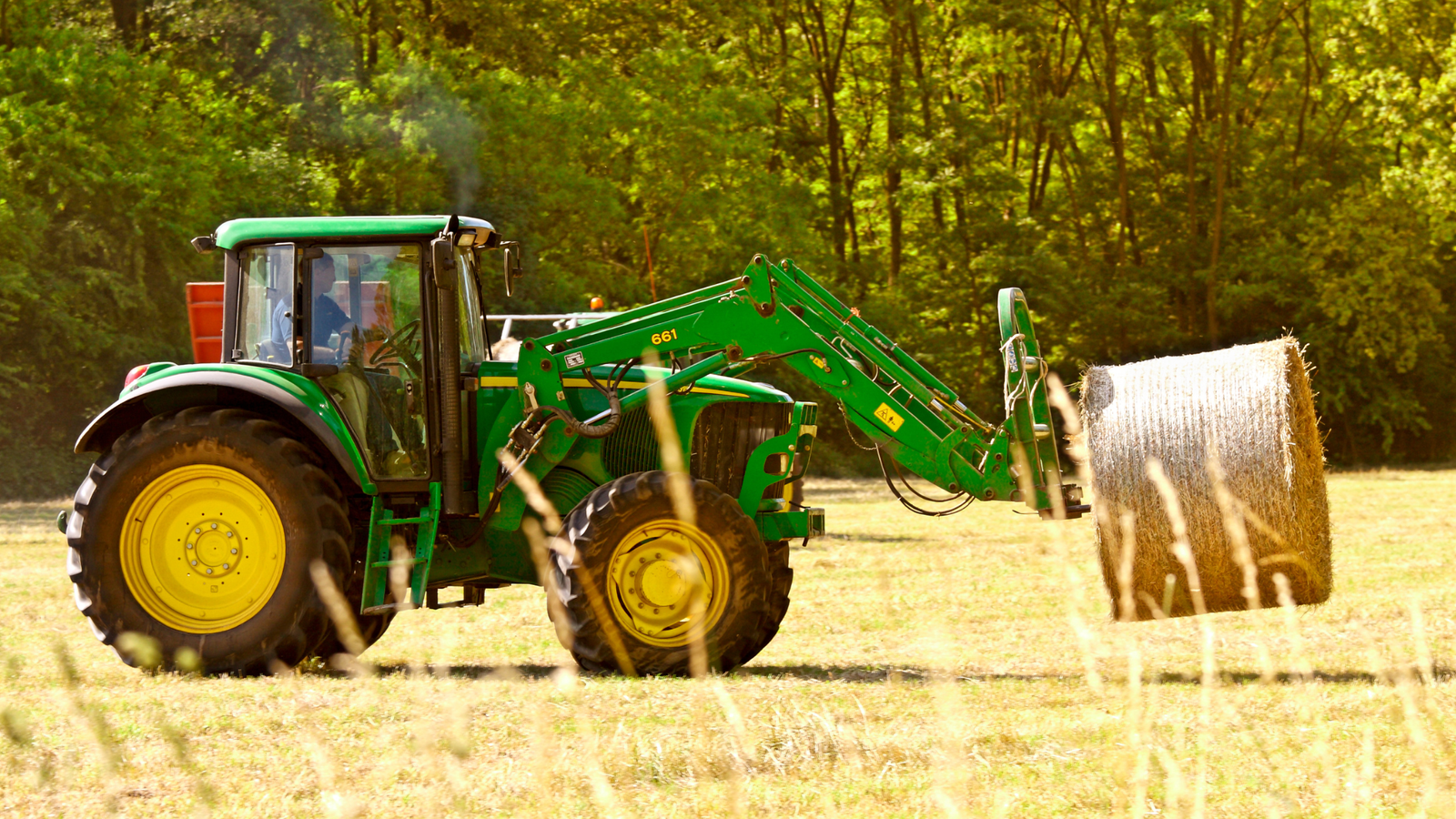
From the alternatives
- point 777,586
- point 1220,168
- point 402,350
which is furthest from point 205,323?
point 1220,168

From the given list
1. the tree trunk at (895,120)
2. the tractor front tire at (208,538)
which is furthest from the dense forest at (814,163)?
the tractor front tire at (208,538)

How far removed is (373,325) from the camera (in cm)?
800

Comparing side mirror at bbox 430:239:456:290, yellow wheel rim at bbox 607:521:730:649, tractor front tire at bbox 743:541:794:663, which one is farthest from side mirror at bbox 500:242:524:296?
tractor front tire at bbox 743:541:794:663

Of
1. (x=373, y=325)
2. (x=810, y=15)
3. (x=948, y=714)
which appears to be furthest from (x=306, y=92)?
(x=948, y=714)

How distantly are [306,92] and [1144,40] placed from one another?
732 inches

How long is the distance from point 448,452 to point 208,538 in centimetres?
123

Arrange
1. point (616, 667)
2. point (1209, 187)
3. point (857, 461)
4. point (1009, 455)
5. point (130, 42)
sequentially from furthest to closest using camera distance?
point (1209, 187), point (857, 461), point (130, 42), point (1009, 455), point (616, 667)

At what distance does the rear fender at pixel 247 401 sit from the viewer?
761cm

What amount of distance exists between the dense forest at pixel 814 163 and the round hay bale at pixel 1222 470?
75.4 ft

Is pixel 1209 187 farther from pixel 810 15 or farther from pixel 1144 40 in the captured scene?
pixel 810 15

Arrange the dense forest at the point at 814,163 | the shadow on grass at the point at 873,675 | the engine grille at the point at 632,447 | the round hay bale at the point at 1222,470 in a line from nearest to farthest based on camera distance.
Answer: the shadow on grass at the point at 873,675 → the round hay bale at the point at 1222,470 → the engine grille at the point at 632,447 → the dense forest at the point at 814,163

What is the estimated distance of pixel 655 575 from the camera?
754cm

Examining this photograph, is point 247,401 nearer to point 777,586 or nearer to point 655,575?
point 655,575

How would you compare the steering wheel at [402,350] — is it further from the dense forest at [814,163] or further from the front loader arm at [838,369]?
the dense forest at [814,163]
